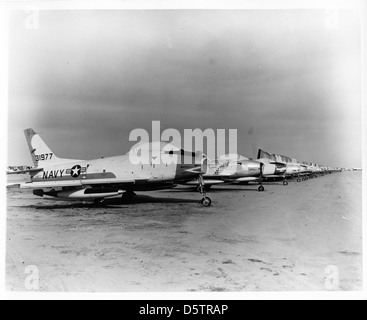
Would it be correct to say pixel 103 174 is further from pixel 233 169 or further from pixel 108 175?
pixel 233 169

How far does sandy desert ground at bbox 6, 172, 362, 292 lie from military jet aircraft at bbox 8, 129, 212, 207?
2.49 meters

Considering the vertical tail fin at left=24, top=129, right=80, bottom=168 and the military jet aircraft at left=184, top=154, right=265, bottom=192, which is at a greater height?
the vertical tail fin at left=24, top=129, right=80, bottom=168

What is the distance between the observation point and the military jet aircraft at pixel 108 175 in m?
12.6

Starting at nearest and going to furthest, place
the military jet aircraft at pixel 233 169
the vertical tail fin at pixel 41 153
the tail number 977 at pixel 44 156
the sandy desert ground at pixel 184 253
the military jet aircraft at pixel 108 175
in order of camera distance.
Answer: the sandy desert ground at pixel 184 253 < the military jet aircraft at pixel 108 175 < the vertical tail fin at pixel 41 153 < the tail number 977 at pixel 44 156 < the military jet aircraft at pixel 233 169

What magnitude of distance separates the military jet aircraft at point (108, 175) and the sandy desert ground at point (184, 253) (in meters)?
2.49

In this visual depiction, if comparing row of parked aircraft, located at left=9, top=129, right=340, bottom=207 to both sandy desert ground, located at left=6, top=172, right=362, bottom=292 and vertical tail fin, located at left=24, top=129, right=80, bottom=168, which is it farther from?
sandy desert ground, located at left=6, top=172, right=362, bottom=292

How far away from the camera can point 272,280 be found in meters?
5.26

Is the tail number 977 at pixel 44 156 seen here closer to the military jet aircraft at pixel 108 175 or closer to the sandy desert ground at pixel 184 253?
the military jet aircraft at pixel 108 175

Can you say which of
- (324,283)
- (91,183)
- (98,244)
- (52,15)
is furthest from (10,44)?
(324,283)

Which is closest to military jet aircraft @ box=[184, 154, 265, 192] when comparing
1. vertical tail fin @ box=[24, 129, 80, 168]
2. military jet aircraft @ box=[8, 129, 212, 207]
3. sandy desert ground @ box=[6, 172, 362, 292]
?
military jet aircraft @ box=[8, 129, 212, 207]

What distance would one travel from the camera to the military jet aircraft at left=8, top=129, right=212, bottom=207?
12.6 m

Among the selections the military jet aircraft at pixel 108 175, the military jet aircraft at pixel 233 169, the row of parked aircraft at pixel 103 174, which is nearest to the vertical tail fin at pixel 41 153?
the row of parked aircraft at pixel 103 174
